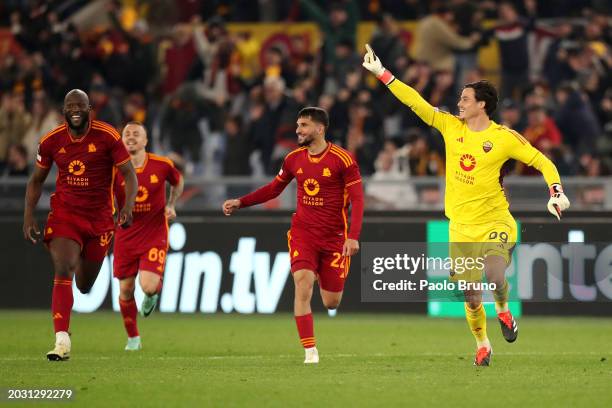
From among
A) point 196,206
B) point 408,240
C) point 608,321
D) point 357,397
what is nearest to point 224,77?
point 196,206

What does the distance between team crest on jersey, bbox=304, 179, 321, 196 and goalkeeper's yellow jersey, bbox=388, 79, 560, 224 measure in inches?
48.2

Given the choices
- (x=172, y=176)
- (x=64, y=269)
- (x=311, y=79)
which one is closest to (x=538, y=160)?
(x=64, y=269)

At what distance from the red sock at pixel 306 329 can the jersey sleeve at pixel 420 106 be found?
205 cm

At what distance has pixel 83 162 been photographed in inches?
499

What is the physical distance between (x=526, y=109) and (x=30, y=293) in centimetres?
789

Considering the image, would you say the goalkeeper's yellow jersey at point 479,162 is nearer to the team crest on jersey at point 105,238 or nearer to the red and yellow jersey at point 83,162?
the red and yellow jersey at point 83,162

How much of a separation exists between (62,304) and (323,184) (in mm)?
2607

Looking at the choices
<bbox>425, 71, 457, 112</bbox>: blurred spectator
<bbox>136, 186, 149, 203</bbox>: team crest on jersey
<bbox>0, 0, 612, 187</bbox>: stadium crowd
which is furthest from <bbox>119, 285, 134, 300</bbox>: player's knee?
<bbox>425, 71, 457, 112</bbox>: blurred spectator

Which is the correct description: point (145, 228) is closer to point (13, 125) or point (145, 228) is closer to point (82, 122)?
point (82, 122)

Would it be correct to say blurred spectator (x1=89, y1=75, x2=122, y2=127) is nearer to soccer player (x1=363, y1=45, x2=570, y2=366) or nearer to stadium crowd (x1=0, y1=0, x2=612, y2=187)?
stadium crowd (x1=0, y1=0, x2=612, y2=187)

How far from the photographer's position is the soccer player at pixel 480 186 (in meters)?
11.8

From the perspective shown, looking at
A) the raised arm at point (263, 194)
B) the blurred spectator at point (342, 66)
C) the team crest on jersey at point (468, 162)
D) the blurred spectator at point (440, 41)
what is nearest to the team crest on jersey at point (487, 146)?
the team crest on jersey at point (468, 162)

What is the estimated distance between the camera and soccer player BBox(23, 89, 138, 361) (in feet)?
40.9

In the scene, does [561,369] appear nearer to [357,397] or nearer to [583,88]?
[357,397]
